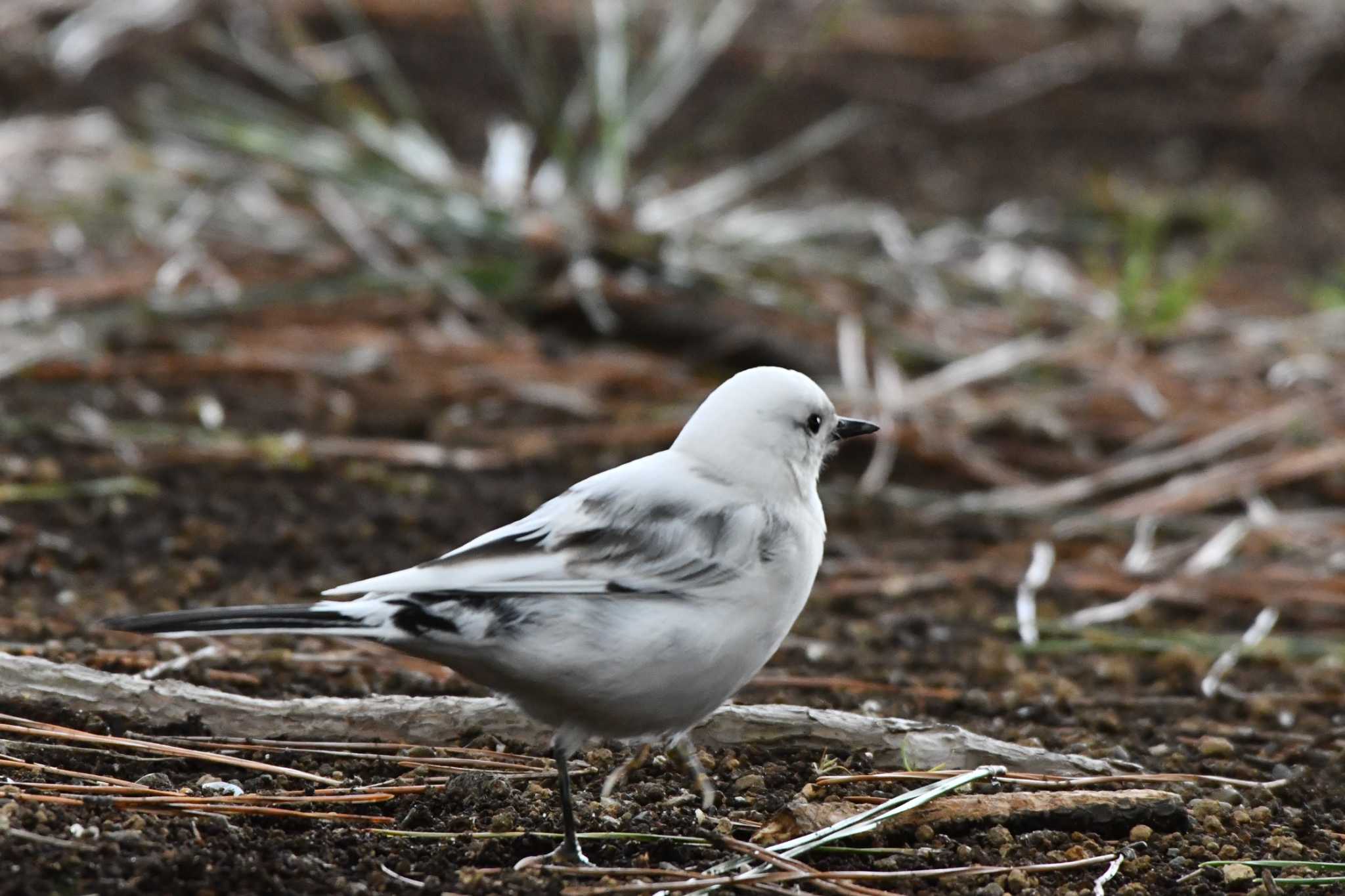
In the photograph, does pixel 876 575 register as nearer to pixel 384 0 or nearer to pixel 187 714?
pixel 187 714

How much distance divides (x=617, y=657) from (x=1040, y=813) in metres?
0.73

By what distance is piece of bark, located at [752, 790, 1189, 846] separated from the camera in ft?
8.20

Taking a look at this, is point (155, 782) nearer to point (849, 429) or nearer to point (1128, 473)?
point (849, 429)

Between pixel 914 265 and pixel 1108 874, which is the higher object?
pixel 914 265

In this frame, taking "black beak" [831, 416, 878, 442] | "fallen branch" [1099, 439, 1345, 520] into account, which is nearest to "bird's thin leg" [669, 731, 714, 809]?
"black beak" [831, 416, 878, 442]

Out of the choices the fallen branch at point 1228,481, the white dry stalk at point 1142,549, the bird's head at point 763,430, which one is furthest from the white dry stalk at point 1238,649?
the bird's head at point 763,430

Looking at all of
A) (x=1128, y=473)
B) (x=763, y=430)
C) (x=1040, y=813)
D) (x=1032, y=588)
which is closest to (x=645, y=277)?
(x=1128, y=473)

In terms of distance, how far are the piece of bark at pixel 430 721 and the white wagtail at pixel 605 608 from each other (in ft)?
0.83

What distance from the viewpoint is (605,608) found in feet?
7.79

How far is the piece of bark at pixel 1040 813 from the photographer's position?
8.20ft

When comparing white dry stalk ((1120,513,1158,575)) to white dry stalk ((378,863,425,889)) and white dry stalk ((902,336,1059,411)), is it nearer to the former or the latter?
white dry stalk ((902,336,1059,411))

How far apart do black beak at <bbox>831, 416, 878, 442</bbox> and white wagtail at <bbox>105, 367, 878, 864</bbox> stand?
0.32 meters

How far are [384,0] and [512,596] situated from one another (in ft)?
21.3

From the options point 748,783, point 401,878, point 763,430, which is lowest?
point 401,878
